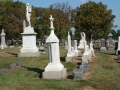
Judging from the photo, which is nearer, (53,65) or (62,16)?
(53,65)

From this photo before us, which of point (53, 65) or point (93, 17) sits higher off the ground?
point (93, 17)

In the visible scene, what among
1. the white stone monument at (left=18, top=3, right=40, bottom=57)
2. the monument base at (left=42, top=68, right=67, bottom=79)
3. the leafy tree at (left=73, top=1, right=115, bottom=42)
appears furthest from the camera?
the leafy tree at (left=73, top=1, right=115, bottom=42)

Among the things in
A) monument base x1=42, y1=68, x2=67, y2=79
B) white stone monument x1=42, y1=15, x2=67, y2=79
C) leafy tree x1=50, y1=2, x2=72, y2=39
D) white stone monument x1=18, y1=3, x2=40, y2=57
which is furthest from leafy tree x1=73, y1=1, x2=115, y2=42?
monument base x1=42, y1=68, x2=67, y2=79

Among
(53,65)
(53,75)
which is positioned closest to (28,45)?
(53,65)

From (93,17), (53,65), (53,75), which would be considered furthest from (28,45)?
(93,17)

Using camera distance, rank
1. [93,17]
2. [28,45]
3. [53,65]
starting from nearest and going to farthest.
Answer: [53,65], [28,45], [93,17]

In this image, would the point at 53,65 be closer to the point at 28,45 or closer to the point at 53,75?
the point at 53,75

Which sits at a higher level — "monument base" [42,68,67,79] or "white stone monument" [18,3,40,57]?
"white stone monument" [18,3,40,57]

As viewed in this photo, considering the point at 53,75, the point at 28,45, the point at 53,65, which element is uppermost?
the point at 28,45

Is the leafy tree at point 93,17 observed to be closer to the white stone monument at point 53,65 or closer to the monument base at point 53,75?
the white stone monument at point 53,65

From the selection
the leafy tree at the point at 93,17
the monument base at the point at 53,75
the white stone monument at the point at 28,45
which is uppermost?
the leafy tree at the point at 93,17

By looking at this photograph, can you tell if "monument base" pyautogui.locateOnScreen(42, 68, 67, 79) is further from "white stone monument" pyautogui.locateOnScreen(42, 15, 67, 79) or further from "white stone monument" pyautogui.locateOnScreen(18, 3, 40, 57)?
"white stone monument" pyautogui.locateOnScreen(18, 3, 40, 57)

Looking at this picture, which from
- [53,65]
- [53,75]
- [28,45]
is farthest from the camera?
[28,45]

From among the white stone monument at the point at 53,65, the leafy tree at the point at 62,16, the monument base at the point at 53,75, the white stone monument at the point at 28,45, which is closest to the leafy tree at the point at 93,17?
the leafy tree at the point at 62,16
